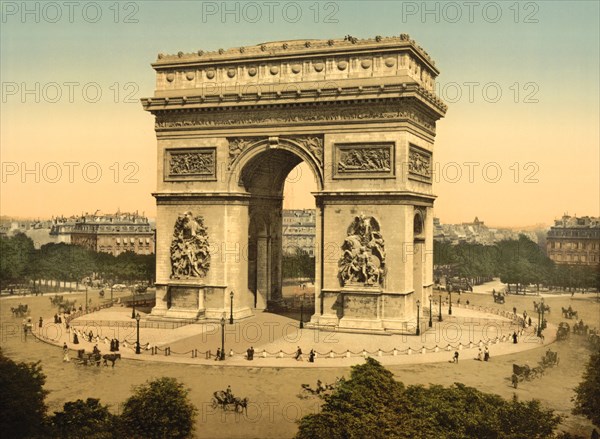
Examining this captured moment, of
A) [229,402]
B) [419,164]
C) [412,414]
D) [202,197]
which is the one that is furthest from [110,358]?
[419,164]

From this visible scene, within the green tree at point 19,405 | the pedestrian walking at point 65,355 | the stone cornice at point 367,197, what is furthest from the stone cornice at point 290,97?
the green tree at point 19,405

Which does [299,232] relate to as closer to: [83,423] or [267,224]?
[267,224]

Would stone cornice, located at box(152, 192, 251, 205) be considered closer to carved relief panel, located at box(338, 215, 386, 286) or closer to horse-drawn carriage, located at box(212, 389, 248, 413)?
carved relief panel, located at box(338, 215, 386, 286)

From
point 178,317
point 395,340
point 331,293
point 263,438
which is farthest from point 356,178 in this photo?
point 263,438

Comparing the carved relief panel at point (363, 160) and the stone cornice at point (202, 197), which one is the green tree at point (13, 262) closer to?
the stone cornice at point (202, 197)

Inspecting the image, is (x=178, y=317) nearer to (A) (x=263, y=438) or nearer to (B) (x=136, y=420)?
(A) (x=263, y=438)
